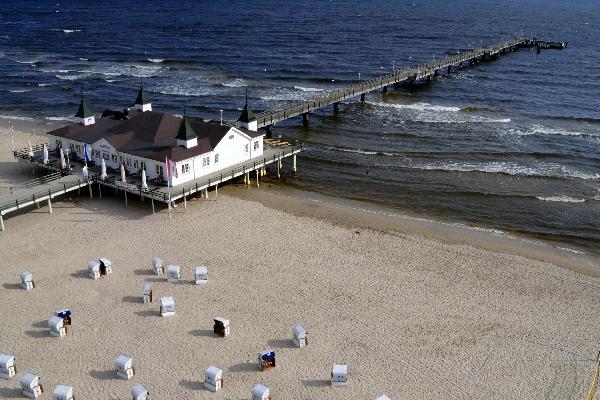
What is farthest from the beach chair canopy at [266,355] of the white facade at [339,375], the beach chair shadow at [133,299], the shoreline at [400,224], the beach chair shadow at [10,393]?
the shoreline at [400,224]

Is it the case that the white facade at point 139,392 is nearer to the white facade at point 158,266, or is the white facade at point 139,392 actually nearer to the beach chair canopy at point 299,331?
the beach chair canopy at point 299,331

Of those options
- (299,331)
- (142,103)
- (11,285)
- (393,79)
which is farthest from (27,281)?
(393,79)

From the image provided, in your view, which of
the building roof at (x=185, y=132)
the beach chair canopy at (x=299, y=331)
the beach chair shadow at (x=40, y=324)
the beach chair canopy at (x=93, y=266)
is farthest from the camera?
the building roof at (x=185, y=132)

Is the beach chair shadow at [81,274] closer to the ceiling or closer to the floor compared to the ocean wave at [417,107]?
closer to the floor

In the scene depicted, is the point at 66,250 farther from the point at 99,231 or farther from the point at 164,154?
the point at 164,154

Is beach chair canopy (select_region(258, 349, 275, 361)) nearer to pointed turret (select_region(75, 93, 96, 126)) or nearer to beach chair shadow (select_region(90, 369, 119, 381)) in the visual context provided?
beach chair shadow (select_region(90, 369, 119, 381))

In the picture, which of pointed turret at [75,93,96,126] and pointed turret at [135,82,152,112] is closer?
pointed turret at [75,93,96,126]

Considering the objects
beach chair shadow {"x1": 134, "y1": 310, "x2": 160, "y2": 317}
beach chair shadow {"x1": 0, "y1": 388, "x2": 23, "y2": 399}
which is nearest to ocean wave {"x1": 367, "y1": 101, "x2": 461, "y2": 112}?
beach chair shadow {"x1": 134, "y1": 310, "x2": 160, "y2": 317}
